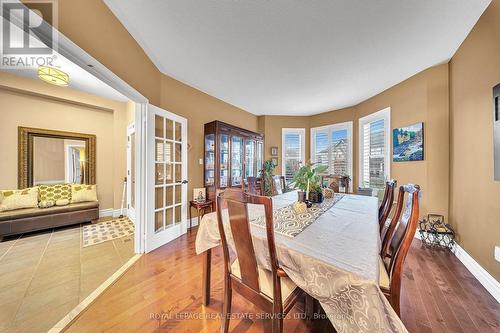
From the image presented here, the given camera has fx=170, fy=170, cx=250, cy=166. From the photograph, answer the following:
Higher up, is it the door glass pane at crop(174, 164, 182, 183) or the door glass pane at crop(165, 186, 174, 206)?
the door glass pane at crop(174, 164, 182, 183)

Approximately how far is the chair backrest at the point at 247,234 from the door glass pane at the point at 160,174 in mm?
1819

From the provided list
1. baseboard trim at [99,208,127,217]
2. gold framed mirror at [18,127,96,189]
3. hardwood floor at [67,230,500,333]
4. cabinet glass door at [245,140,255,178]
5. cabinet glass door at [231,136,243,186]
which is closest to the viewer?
hardwood floor at [67,230,500,333]

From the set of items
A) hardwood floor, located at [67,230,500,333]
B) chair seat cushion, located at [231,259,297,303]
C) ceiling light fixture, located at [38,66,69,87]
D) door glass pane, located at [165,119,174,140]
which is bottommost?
hardwood floor, located at [67,230,500,333]

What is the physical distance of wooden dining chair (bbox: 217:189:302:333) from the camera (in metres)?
0.89

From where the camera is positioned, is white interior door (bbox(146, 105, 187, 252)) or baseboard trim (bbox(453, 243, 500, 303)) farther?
white interior door (bbox(146, 105, 187, 252))

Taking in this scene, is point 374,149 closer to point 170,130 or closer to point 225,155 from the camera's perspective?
point 225,155

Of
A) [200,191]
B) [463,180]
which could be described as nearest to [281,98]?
[200,191]

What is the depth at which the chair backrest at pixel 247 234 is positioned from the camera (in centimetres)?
86

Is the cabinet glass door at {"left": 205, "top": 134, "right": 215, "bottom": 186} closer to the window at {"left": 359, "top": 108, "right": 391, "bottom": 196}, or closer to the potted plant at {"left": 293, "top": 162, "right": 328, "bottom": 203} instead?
the potted plant at {"left": 293, "top": 162, "right": 328, "bottom": 203}

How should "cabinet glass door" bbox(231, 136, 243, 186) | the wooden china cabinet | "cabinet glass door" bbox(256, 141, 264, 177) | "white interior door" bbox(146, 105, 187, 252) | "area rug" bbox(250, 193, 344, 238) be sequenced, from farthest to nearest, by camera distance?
"cabinet glass door" bbox(256, 141, 264, 177) < "cabinet glass door" bbox(231, 136, 243, 186) < the wooden china cabinet < "white interior door" bbox(146, 105, 187, 252) < "area rug" bbox(250, 193, 344, 238)

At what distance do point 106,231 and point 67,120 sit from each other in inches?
94.6

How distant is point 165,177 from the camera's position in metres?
2.60

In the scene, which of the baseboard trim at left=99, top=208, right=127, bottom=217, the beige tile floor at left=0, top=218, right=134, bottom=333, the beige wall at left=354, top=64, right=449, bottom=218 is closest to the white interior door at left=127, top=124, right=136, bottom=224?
the baseboard trim at left=99, top=208, right=127, bottom=217

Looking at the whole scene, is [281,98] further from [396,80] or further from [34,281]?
[34,281]
